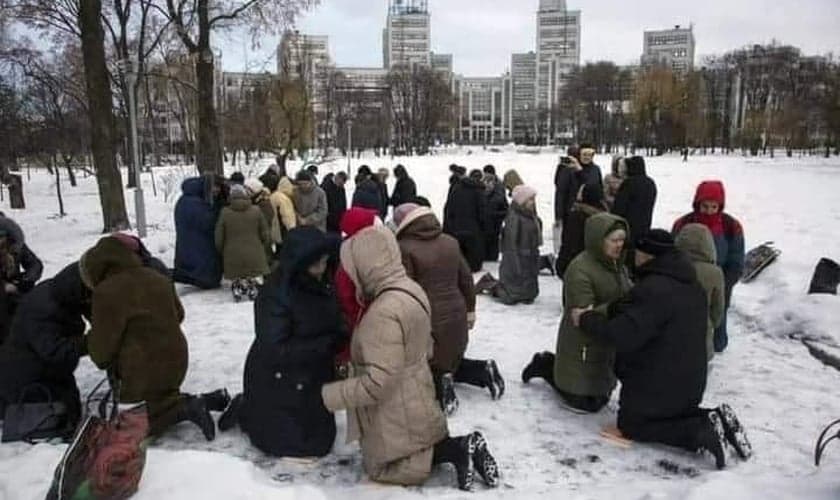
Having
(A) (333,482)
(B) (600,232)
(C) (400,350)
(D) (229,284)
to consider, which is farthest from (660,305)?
(D) (229,284)

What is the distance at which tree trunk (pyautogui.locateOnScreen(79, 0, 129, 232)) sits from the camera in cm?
1271

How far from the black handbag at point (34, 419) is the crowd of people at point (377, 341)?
2.4 inches

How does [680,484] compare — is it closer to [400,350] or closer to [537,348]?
[400,350]

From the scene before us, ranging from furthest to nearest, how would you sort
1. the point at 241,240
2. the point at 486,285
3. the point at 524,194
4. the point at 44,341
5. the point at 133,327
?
the point at 486,285, the point at 241,240, the point at 524,194, the point at 44,341, the point at 133,327

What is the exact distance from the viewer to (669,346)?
13.5ft

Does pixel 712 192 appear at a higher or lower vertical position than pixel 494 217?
higher

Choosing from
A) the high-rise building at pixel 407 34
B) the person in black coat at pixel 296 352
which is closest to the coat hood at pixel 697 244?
the person in black coat at pixel 296 352

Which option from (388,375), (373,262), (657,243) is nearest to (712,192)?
(657,243)

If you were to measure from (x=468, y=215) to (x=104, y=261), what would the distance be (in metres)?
6.56

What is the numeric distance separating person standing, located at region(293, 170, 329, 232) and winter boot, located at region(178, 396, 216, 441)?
6.08 m

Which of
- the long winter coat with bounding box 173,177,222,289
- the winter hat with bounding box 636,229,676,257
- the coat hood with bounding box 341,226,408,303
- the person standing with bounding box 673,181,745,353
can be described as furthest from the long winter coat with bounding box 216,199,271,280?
the winter hat with bounding box 636,229,676,257

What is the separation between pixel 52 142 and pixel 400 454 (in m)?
31.4

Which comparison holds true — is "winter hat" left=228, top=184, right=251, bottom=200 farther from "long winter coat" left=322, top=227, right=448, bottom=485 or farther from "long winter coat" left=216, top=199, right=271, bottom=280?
"long winter coat" left=322, top=227, right=448, bottom=485

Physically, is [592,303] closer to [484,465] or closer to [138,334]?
[484,465]
